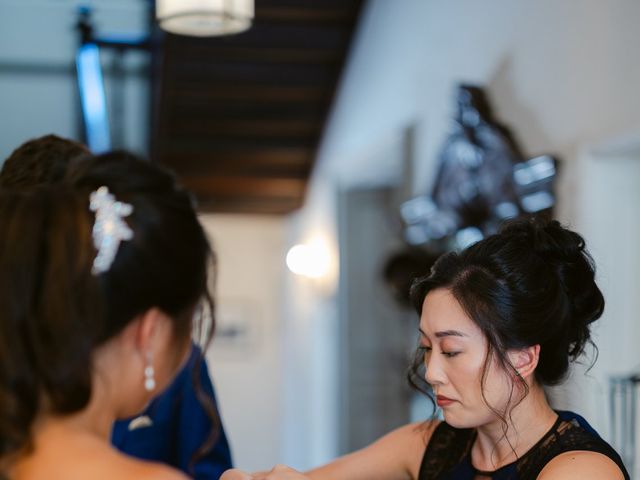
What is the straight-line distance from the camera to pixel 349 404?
24.2ft

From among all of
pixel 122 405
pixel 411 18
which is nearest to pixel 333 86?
pixel 411 18

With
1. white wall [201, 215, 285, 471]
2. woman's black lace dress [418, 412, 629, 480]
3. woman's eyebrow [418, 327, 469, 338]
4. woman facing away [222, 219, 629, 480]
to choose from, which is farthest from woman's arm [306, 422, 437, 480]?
white wall [201, 215, 285, 471]

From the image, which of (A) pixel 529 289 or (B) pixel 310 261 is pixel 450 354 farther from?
(B) pixel 310 261

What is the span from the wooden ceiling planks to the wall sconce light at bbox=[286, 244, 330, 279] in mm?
624

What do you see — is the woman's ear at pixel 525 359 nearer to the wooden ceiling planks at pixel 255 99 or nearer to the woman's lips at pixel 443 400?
the woman's lips at pixel 443 400

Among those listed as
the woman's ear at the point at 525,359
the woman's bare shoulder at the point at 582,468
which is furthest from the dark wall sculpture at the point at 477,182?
the woman's bare shoulder at the point at 582,468

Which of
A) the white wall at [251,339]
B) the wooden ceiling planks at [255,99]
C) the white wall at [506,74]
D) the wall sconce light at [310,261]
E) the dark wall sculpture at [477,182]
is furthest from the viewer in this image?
the white wall at [251,339]

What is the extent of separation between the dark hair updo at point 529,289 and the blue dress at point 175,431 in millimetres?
553

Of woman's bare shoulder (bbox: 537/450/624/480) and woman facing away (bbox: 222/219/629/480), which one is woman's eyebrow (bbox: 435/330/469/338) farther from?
woman's bare shoulder (bbox: 537/450/624/480)

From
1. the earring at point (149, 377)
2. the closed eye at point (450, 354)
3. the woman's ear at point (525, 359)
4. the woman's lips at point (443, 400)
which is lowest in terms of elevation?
the woman's lips at point (443, 400)

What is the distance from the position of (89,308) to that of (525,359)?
1132 millimetres

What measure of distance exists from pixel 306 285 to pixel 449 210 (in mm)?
3709

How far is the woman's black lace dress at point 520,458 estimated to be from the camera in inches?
85.7

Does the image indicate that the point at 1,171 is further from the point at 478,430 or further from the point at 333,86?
the point at 333,86
